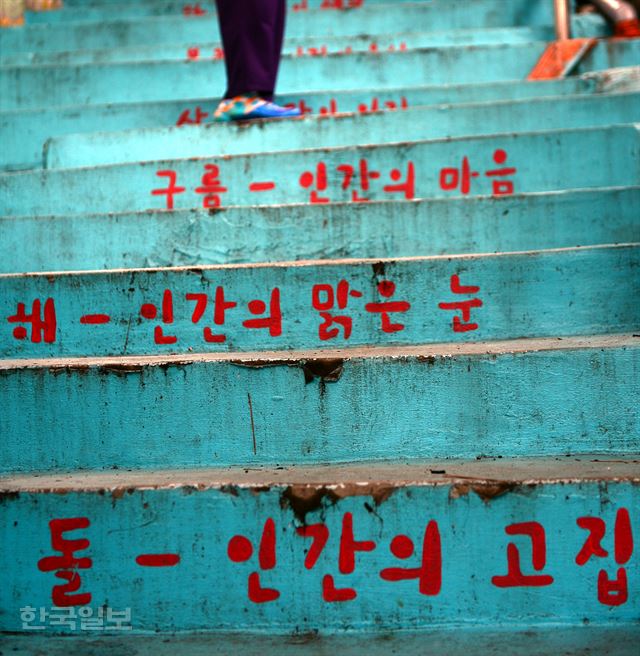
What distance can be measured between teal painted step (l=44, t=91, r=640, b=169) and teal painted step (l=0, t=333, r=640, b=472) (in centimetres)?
179

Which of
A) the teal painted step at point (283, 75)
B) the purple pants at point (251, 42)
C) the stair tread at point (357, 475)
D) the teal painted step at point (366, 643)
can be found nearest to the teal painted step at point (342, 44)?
the teal painted step at point (283, 75)

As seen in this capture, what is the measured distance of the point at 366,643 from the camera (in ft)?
5.90

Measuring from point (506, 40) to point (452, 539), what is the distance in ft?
13.0

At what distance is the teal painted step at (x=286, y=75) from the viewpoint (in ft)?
14.9

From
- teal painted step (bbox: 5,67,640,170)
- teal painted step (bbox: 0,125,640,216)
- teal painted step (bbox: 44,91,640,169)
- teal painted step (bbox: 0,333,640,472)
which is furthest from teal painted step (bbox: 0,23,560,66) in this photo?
teal painted step (bbox: 0,333,640,472)

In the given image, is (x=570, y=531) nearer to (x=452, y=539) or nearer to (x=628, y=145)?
(x=452, y=539)

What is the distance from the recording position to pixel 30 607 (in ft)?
6.15

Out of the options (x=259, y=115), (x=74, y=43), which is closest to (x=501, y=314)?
(x=259, y=115)

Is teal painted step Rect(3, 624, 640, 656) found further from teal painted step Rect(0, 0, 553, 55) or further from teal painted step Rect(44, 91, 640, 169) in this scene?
teal painted step Rect(0, 0, 553, 55)

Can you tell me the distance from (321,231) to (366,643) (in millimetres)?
1479

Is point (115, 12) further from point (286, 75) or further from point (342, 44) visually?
point (286, 75)

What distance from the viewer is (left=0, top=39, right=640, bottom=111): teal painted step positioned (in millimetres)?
4539

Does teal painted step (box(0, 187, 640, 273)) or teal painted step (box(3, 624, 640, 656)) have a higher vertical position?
teal painted step (box(0, 187, 640, 273))

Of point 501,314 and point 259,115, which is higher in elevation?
point 259,115
